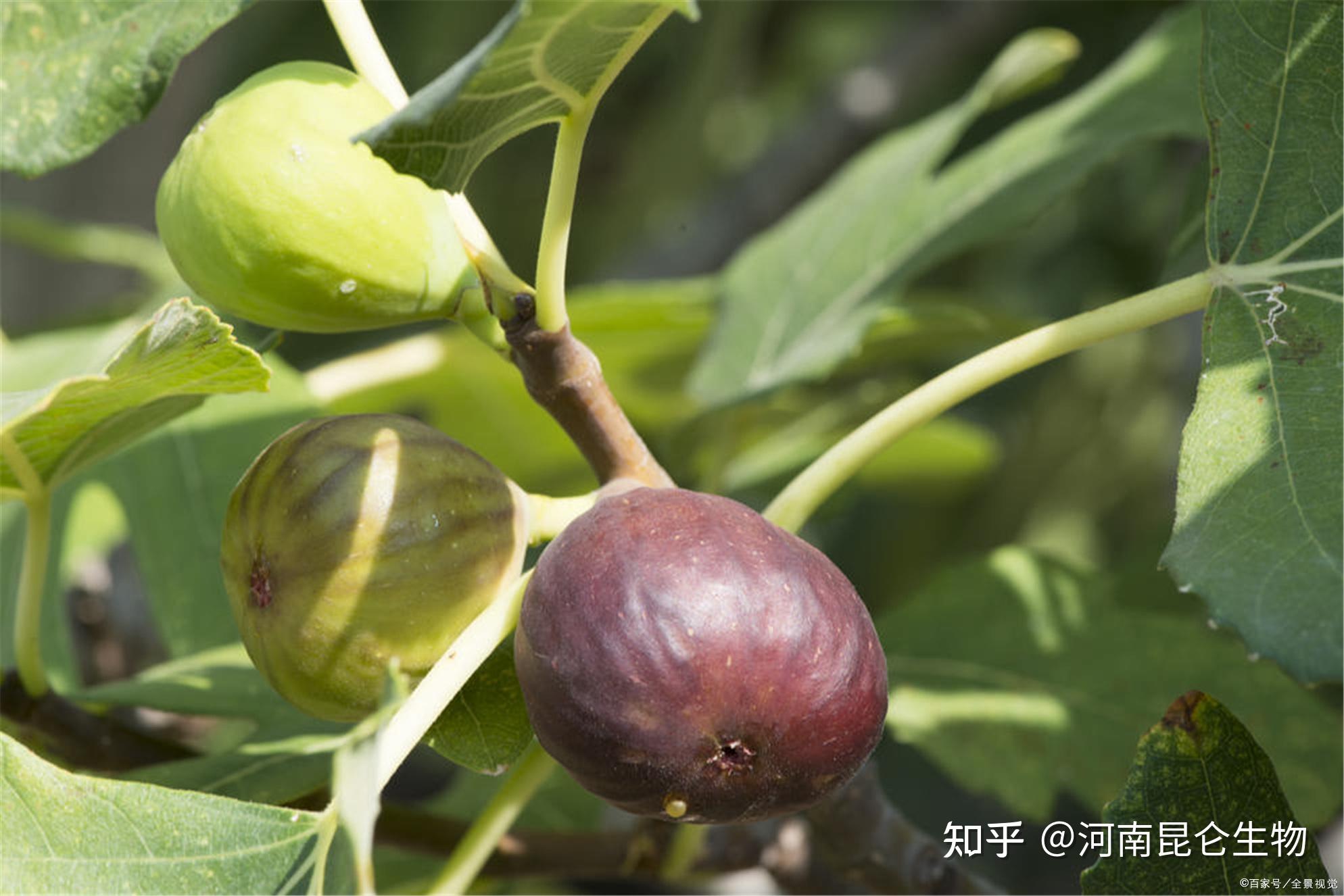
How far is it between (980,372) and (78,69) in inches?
22.1

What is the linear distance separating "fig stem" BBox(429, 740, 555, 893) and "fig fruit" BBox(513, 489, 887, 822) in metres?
0.23

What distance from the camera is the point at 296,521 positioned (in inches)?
28.3

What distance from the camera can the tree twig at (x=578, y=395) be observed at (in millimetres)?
735

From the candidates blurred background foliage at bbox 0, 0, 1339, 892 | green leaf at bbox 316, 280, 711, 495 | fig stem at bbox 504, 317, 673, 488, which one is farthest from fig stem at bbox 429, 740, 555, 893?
green leaf at bbox 316, 280, 711, 495

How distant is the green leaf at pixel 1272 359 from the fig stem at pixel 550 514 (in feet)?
1.02

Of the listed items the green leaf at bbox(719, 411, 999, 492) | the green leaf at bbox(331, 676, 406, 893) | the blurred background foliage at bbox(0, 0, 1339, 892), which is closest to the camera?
the green leaf at bbox(331, 676, 406, 893)

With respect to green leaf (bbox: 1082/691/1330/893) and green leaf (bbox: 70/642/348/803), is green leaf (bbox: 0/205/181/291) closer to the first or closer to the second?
green leaf (bbox: 70/642/348/803)

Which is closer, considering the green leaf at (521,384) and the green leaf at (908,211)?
the green leaf at (908,211)

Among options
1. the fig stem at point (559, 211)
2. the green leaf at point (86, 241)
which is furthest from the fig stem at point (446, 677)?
the green leaf at point (86, 241)

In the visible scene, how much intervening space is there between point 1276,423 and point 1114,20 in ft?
5.68

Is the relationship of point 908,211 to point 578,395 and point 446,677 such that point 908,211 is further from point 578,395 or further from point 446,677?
point 446,677

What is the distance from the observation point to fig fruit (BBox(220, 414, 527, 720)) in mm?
711

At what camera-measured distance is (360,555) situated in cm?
71

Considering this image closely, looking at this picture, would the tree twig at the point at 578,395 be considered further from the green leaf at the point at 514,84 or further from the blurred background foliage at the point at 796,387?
the blurred background foliage at the point at 796,387
